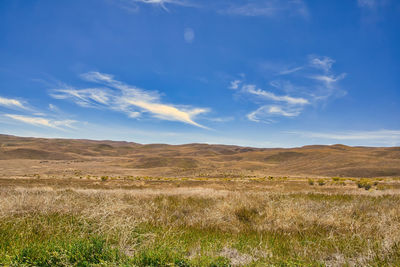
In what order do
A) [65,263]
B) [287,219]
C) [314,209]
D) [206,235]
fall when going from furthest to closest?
[314,209]
[287,219]
[206,235]
[65,263]

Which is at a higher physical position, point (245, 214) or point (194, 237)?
point (194, 237)

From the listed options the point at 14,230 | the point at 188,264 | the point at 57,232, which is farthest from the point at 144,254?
the point at 14,230

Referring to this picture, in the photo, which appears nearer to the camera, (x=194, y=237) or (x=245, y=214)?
(x=194, y=237)

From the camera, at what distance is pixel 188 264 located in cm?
339

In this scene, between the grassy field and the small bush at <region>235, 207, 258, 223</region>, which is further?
the small bush at <region>235, 207, 258, 223</region>

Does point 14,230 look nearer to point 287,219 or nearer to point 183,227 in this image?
point 183,227

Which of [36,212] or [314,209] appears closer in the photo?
[36,212]

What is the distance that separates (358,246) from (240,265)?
2.68m

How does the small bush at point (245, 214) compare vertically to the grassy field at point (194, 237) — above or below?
below

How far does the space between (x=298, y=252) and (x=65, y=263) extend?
13.2ft

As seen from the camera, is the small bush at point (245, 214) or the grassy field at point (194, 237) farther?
the small bush at point (245, 214)

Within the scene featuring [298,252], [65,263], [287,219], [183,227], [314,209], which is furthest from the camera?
[314,209]

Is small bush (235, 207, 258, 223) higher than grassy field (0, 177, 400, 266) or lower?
lower

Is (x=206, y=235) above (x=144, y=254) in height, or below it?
below
